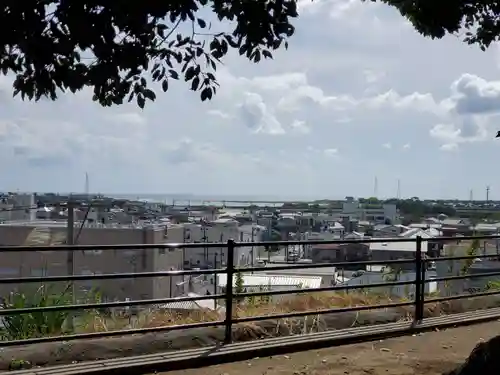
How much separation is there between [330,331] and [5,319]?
349 centimetres

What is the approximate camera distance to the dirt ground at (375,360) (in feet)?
19.1

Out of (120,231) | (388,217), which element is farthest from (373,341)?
(388,217)

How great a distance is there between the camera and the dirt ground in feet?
19.1

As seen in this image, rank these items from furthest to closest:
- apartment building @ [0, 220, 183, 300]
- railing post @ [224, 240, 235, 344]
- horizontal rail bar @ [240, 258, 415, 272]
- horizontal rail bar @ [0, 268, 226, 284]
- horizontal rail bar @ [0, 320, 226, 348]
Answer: apartment building @ [0, 220, 183, 300] < horizontal rail bar @ [240, 258, 415, 272] < railing post @ [224, 240, 235, 344] < horizontal rail bar @ [0, 320, 226, 348] < horizontal rail bar @ [0, 268, 226, 284]

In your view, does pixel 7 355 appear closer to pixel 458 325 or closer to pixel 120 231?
pixel 458 325

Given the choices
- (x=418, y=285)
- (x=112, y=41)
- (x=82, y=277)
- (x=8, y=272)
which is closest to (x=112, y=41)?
(x=112, y=41)

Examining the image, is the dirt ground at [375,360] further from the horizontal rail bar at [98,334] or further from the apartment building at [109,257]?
the apartment building at [109,257]

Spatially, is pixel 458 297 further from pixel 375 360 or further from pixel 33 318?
pixel 33 318

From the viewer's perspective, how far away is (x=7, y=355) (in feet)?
18.3

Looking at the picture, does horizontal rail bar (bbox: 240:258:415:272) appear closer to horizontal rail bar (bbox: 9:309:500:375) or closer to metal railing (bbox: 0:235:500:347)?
metal railing (bbox: 0:235:500:347)

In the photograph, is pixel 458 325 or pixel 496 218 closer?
pixel 458 325

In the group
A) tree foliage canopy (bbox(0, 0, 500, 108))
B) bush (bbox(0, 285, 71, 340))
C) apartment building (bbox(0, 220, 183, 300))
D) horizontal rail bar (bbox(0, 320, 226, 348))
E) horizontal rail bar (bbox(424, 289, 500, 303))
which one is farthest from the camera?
apartment building (bbox(0, 220, 183, 300))

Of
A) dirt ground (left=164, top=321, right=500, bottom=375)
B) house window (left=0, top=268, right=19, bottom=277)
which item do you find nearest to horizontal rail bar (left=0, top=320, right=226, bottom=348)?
dirt ground (left=164, top=321, right=500, bottom=375)

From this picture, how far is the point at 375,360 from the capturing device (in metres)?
6.23
